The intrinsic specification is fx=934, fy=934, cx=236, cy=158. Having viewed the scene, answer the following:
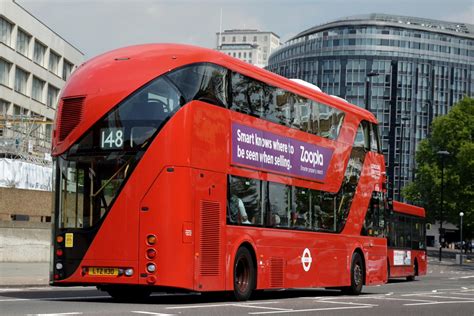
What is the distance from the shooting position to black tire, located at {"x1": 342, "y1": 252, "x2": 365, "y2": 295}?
23.3 m

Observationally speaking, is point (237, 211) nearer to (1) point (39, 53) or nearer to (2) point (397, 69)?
(1) point (39, 53)

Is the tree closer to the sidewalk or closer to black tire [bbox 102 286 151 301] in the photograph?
the sidewalk

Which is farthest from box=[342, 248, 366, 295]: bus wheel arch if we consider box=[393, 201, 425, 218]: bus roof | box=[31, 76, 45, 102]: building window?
box=[31, 76, 45, 102]: building window

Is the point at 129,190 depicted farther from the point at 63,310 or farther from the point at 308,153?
the point at 308,153

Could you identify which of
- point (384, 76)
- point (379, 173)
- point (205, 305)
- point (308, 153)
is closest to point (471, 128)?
point (384, 76)

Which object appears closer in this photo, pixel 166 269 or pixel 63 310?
pixel 63 310

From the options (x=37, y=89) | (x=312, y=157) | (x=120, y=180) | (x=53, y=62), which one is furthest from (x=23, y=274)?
(x=53, y=62)

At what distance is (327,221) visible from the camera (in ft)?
70.5

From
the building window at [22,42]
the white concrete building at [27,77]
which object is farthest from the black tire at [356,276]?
the building window at [22,42]

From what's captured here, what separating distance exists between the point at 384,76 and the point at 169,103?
121 m

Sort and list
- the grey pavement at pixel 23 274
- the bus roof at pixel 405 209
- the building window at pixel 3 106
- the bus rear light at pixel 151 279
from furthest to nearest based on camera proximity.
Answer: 1. the building window at pixel 3 106
2. the bus roof at pixel 405 209
3. the grey pavement at pixel 23 274
4. the bus rear light at pixel 151 279

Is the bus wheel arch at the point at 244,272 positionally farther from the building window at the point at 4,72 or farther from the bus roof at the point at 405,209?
the building window at the point at 4,72

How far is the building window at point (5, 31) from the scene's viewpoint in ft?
197

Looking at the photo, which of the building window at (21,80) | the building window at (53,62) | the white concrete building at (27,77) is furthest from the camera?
the building window at (53,62)
